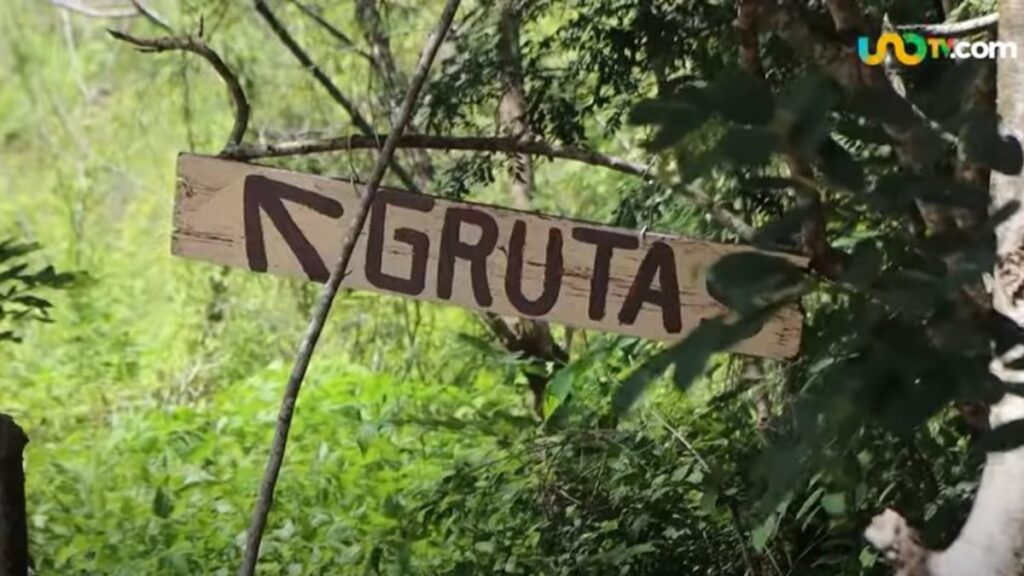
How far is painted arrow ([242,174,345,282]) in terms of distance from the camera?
4.52ft

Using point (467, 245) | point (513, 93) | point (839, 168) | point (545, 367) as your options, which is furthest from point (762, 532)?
point (545, 367)

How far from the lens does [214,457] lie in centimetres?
307

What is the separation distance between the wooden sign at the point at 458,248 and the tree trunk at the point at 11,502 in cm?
23

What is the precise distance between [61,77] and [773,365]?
13.8ft

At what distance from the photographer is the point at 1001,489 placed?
0.96m

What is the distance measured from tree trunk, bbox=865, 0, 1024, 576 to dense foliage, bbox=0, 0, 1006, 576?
54 mm

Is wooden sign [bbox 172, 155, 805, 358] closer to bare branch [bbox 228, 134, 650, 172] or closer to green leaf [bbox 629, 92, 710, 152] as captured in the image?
bare branch [bbox 228, 134, 650, 172]

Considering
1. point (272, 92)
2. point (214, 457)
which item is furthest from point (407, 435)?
point (272, 92)

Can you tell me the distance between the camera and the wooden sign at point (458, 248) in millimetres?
1369

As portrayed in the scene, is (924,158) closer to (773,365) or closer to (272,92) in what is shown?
(773,365)

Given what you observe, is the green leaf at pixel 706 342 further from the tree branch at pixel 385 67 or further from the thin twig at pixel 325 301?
the tree branch at pixel 385 67

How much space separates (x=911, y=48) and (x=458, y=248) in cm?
52

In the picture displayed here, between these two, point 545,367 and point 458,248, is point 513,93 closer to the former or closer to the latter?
point 545,367

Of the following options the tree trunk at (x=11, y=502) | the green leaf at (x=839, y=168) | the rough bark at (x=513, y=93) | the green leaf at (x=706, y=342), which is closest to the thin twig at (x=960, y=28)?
the rough bark at (x=513, y=93)
